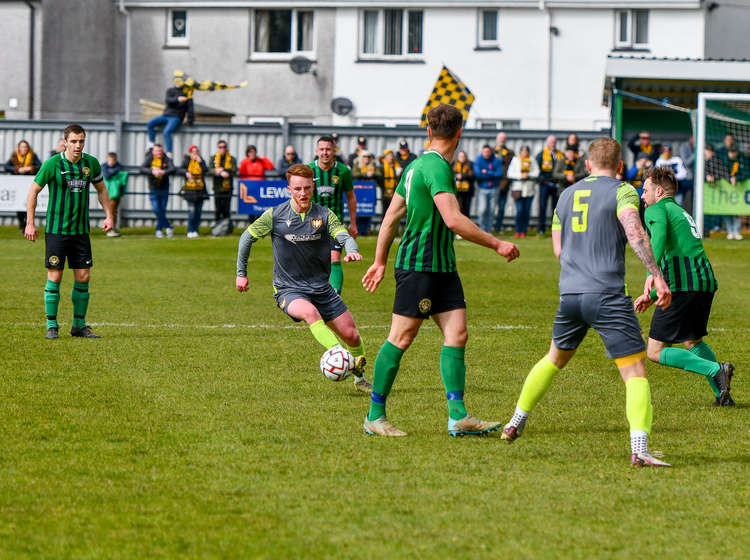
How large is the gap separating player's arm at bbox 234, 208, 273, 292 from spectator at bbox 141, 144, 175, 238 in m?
17.1

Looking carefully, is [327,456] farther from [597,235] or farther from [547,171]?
[547,171]

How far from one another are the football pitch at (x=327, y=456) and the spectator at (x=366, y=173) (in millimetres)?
13665

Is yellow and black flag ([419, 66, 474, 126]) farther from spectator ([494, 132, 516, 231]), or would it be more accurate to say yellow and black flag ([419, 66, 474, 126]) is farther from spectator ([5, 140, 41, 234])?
spectator ([5, 140, 41, 234])

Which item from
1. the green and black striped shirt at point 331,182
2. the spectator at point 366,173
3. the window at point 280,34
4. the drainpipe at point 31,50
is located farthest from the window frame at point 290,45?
the green and black striped shirt at point 331,182

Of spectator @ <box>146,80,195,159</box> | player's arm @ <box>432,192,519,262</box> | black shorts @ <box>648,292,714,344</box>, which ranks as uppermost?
spectator @ <box>146,80,195,159</box>

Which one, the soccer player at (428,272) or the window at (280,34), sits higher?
the window at (280,34)

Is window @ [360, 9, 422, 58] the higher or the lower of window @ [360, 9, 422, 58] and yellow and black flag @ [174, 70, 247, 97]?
the higher

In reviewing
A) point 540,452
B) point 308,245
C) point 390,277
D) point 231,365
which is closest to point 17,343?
point 231,365

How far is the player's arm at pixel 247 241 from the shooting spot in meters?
8.71

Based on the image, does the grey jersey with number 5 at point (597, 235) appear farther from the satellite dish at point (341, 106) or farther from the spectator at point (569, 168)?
the satellite dish at point (341, 106)

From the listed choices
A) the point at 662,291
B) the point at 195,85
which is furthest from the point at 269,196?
the point at 662,291

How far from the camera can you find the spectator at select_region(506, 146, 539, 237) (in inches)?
1017

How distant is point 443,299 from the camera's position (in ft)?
23.6

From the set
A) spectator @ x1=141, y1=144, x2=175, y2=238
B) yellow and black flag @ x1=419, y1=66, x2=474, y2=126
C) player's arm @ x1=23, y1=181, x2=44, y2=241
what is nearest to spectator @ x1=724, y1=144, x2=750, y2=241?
yellow and black flag @ x1=419, y1=66, x2=474, y2=126
